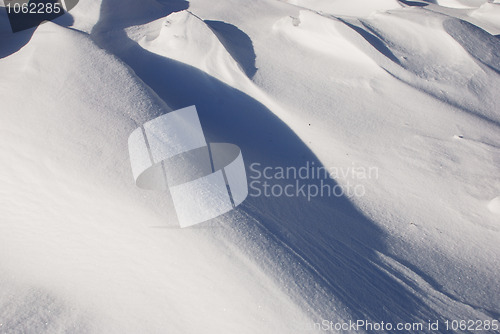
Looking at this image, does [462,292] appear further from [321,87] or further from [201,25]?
[201,25]

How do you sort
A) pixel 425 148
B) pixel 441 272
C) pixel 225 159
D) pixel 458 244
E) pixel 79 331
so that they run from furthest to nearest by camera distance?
1. pixel 425 148
2. pixel 225 159
3. pixel 458 244
4. pixel 441 272
5. pixel 79 331

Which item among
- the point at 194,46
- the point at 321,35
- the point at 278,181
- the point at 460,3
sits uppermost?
the point at 460,3

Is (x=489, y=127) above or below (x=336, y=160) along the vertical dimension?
above

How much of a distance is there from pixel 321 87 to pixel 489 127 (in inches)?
34.4

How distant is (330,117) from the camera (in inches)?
83.2

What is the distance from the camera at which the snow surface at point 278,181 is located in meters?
1.47

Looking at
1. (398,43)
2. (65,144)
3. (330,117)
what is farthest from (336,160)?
(65,144)
